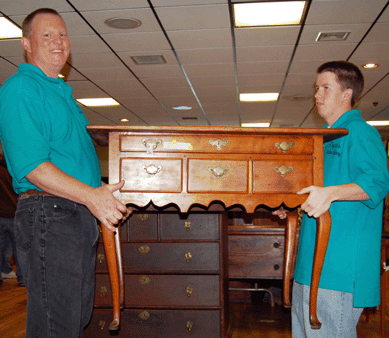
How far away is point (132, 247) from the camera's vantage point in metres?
2.52

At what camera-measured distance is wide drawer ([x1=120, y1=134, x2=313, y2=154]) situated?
1423 mm

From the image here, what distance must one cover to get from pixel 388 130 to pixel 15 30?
979 cm

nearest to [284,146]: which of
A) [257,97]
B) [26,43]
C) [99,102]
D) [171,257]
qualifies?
[26,43]

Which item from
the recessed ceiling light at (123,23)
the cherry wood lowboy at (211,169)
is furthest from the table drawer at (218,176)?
the recessed ceiling light at (123,23)

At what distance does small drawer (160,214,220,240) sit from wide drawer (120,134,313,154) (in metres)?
1.12

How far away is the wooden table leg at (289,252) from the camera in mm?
1707

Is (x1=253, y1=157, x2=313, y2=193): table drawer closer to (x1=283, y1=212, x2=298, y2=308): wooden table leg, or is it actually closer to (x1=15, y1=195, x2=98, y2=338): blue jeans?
(x1=283, y1=212, x2=298, y2=308): wooden table leg

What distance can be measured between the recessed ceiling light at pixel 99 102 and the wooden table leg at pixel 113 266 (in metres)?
6.40

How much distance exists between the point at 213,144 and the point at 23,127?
619 millimetres

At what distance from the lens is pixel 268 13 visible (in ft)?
13.3

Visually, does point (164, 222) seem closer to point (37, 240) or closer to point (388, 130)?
point (37, 240)

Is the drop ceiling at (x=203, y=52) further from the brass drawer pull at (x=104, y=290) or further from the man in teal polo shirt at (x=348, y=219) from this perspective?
the man in teal polo shirt at (x=348, y=219)

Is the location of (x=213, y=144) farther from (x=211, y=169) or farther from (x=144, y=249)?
(x=144, y=249)

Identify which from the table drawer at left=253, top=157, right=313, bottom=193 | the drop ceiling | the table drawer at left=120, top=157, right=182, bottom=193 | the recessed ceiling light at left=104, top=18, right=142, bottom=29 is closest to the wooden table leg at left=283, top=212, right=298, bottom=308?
the table drawer at left=253, top=157, right=313, bottom=193
